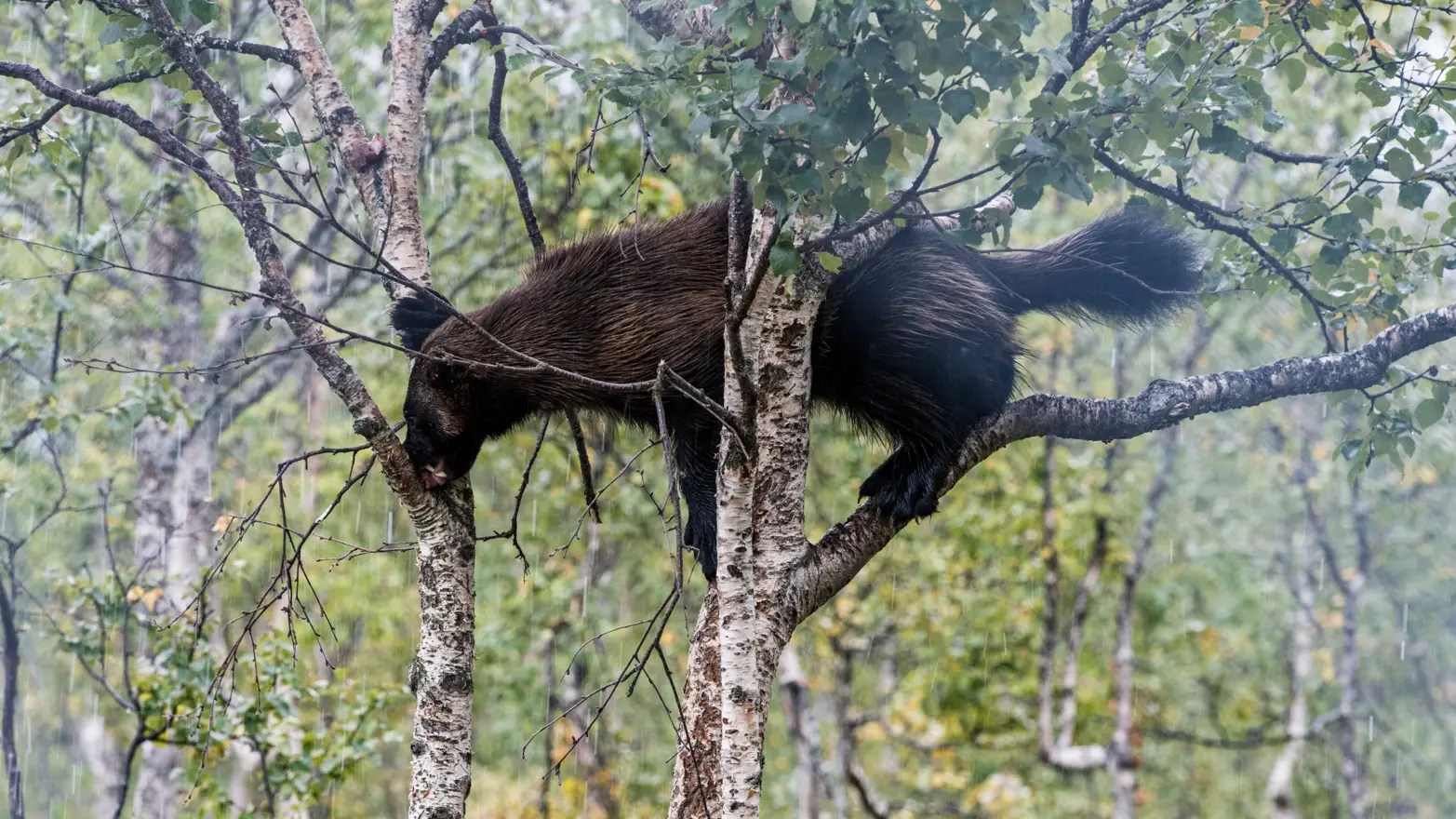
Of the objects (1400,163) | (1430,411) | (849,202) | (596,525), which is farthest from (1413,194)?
(596,525)

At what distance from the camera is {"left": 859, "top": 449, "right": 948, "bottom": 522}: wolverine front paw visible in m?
3.68

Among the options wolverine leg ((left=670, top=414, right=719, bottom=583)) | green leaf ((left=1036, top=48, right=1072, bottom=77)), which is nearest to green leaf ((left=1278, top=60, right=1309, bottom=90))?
green leaf ((left=1036, top=48, right=1072, bottom=77))

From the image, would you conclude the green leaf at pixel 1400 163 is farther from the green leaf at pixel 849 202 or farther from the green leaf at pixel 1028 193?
the green leaf at pixel 849 202

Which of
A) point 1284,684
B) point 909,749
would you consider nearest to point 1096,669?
point 909,749

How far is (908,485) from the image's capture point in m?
3.90

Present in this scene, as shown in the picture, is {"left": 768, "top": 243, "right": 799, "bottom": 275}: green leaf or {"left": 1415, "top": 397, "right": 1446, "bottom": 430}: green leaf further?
{"left": 1415, "top": 397, "right": 1446, "bottom": 430}: green leaf

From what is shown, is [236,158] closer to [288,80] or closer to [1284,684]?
[288,80]

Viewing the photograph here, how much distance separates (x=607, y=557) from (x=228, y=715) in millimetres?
6832

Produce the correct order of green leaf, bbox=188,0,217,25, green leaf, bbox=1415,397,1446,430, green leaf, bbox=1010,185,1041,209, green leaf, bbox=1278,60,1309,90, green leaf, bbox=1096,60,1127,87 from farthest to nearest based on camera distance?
green leaf, bbox=1415,397,1446,430 < green leaf, bbox=1278,60,1309,90 < green leaf, bbox=188,0,217,25 < green leaf, bbox=1096,60,1127,87 < green leaf, bbox=1010,185,1041,209

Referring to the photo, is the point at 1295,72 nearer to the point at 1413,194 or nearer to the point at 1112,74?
the point at 1413,194

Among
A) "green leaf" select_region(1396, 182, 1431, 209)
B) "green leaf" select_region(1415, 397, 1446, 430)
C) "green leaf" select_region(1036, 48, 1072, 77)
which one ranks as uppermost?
"green leaf" select_region(1396, 182, 1431, 209)

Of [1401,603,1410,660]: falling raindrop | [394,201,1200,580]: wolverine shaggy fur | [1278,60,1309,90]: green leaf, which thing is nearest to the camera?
[1278,60,1309,90]: green leaf

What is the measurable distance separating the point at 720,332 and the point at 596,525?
5108 mm

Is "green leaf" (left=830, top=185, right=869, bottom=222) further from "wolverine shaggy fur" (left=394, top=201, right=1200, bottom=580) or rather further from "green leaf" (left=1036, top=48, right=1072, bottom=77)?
"wolverine shaggy fur" (left=394, top=201, right=1200, bottom=580)
